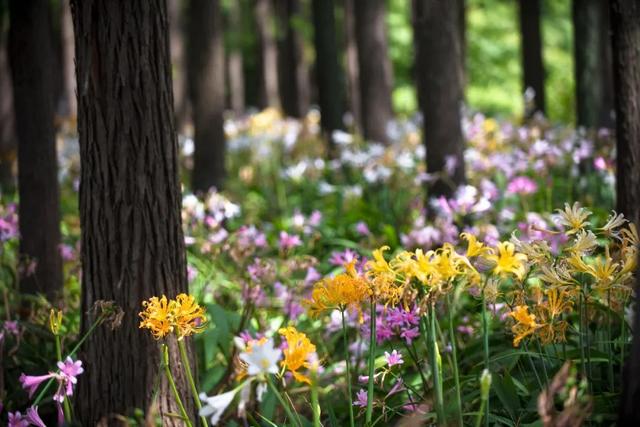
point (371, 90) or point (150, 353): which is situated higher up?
point (371, 90)

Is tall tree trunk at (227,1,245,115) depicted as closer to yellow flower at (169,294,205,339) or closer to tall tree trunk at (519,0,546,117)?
tall tree trunk at (519,0,546,117)

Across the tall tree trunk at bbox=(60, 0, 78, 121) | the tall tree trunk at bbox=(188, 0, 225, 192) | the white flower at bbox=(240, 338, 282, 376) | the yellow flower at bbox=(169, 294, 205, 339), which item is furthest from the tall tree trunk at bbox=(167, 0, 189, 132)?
the white flower at bbox=(240, 338, 282, 376)

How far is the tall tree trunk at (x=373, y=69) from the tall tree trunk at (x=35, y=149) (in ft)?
21.6

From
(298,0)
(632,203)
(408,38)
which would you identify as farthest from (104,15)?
(408,38)

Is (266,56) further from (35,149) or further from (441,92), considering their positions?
(35,149)

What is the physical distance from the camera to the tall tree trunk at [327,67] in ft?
33.5

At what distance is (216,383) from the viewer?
157 inches

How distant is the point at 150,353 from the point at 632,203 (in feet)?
7.78

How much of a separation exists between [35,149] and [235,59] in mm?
17983

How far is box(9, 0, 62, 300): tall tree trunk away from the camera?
4965 mm

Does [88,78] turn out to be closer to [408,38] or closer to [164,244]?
[164,244]

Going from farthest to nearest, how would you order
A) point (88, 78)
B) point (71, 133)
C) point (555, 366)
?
point (71, 133) < point (88, 78) < point (555, 366)

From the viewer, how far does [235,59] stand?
22578 millimetres

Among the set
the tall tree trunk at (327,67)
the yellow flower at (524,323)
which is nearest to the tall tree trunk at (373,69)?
the tall tree trunk at (327,67)
